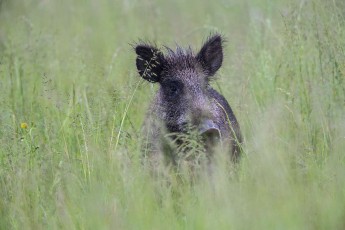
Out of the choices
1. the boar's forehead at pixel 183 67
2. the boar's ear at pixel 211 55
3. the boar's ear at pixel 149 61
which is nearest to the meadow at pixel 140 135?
the boar's ear at pixel 149 61

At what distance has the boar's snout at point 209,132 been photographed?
5488 millimetres

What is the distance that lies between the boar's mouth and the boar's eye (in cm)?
72

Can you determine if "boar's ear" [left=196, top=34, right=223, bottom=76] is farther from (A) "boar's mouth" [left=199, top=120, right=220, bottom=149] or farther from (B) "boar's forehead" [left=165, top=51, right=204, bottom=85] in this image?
(A) "boar's mouth" [left=199, top=120, right=220, bottom=149]

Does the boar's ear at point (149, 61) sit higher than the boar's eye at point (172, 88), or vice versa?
the boar's ear at point (149, 61)

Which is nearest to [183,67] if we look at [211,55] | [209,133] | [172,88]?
[172,88]

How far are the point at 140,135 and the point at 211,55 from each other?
1.36m

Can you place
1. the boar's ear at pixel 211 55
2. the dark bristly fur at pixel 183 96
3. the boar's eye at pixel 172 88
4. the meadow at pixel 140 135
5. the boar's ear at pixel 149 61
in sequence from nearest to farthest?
the meadow at pixel 140 135
the dark bristly fur at pixel 183 96
the boar's eye at pixel 172 88
the boar's ear at pixel 149 61
the boar's ear at pixel 211 55

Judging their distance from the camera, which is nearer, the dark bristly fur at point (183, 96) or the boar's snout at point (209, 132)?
the boar's snout at point (209, 132)

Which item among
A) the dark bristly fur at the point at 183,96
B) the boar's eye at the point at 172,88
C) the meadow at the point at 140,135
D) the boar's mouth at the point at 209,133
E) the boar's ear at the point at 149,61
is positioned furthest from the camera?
the boar's ear at the point at 149,61

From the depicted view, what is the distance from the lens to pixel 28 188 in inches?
200

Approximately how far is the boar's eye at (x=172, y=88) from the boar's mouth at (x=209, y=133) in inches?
28.2

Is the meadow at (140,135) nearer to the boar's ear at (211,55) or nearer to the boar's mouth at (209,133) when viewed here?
the boar's mouth at (209,133)

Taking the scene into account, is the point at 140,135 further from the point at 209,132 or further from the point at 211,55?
the point at 211,55

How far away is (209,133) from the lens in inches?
218
